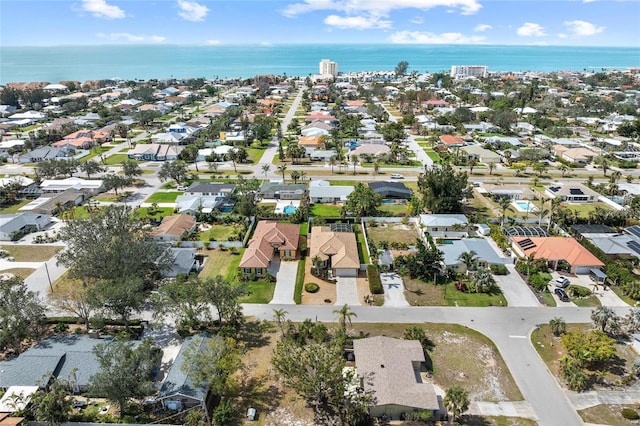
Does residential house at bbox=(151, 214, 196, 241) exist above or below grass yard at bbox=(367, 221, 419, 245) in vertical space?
above

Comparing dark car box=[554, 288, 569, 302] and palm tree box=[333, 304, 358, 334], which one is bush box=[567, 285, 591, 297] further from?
palm tree box=[333, 304, 358, 334]

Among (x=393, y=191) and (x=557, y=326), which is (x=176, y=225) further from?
(x=557, y=326)

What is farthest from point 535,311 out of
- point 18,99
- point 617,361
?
point 18,99

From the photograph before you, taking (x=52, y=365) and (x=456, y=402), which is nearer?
(x=456, y=402)

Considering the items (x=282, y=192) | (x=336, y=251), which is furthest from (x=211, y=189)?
(x=336, y=251)

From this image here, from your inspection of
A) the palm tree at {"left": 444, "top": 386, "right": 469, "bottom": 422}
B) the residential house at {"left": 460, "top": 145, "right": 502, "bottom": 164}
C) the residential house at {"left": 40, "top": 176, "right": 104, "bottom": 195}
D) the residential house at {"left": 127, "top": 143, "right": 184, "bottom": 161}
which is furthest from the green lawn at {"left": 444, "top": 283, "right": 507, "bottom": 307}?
the residential house at {"left": 127, "top": 143, "right": 184, "bottom": 161}

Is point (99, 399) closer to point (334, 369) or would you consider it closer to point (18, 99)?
point (334, 369)

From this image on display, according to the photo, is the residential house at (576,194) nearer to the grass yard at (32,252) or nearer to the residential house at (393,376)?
the residential house at (393,376)
